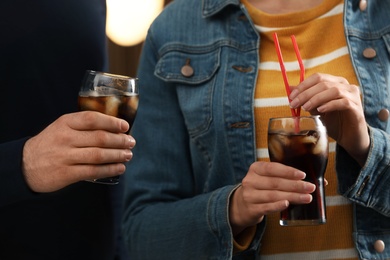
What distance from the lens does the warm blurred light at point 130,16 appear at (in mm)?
5379

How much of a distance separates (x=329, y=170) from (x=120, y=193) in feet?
1.80

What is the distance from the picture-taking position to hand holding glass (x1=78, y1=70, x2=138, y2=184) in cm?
160

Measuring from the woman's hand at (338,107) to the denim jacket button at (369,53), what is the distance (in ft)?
0.84

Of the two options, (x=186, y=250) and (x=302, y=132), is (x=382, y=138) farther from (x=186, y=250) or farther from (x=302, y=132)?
(x=186, y=250)

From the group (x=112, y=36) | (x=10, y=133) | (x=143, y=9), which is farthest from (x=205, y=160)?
(x=112, y=36)

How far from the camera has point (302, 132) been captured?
166 centimetres

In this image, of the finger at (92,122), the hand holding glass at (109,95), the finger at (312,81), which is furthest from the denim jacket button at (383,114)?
the finger at (92,122)

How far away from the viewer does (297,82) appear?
6.43ft

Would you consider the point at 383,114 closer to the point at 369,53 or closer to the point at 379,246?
the point at 369,53

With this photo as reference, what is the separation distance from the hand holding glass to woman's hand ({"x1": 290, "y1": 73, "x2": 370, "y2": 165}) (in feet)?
1.21

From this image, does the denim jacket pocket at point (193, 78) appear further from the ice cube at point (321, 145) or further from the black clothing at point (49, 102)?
the ice cube at point (321, 145)

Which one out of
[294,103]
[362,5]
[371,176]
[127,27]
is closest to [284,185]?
[294,103]

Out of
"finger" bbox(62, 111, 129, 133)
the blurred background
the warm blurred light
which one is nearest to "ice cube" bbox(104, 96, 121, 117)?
"finger" bbox(62, 111, 129, 133)

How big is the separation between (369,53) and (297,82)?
209 mm
